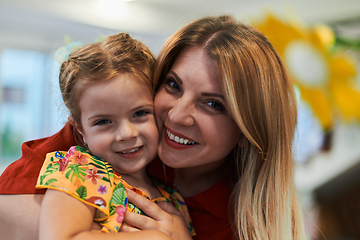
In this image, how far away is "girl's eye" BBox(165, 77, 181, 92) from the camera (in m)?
1.26

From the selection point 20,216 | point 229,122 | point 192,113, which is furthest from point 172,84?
point 20,216

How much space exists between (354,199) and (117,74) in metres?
1.35

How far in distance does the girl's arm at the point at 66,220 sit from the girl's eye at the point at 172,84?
57 cm

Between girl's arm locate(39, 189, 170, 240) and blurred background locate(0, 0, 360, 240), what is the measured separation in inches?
19.1

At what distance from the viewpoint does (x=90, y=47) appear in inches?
46.4

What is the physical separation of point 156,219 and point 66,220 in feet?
1.17

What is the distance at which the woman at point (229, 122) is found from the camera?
117cm

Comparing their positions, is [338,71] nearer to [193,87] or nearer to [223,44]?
[223,44]

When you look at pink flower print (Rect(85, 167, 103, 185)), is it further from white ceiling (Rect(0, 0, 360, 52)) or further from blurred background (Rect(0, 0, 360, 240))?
white ceiling (Rect(0, 0, 360, 52))

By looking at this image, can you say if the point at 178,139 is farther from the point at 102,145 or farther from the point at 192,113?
the point at 102,145

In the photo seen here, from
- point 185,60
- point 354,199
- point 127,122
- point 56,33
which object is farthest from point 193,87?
point 56,33

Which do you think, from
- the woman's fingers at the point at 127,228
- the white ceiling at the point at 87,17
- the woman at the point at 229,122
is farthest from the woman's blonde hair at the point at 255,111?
the white ceiling at the point at 87,17

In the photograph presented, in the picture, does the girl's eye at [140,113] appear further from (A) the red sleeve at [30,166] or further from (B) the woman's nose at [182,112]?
(A) the red sleeve at [30,166]

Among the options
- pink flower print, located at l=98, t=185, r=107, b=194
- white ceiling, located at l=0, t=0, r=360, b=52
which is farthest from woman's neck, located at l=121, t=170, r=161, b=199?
white ceiling, located at l=0, t=0, r=360, b=52
